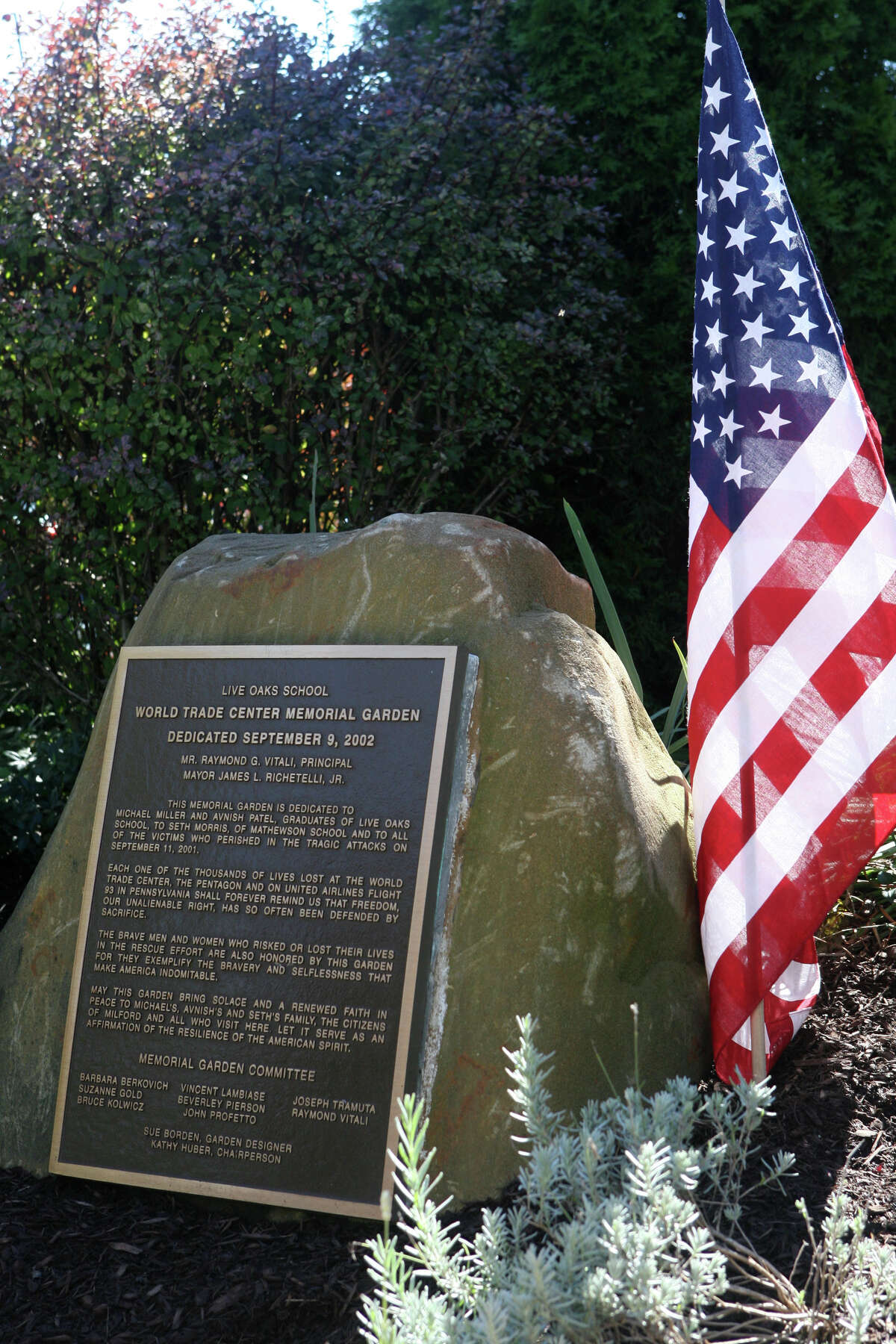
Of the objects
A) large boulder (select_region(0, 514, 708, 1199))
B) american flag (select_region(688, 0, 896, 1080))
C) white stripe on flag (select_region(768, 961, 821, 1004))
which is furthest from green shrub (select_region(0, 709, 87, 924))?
white stripe on flag (select_region(768, 961, 821, 1004))

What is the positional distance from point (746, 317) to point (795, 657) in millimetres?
989

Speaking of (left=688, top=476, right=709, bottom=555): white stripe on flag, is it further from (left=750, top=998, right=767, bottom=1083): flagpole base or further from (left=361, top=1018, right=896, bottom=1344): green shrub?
(left=361, top=1018, right=896, bottom=1344): green shrub

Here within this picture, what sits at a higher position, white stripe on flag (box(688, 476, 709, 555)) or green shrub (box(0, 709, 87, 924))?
white stripe on flag (box(688, 476, 709, 555))

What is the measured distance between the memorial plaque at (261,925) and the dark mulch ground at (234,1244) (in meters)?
0.10

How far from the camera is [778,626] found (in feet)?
10.2

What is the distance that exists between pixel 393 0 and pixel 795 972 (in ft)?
22.1

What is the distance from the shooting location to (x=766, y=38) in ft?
22.0

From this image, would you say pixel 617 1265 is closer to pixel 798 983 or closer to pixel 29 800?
pixel 798 983

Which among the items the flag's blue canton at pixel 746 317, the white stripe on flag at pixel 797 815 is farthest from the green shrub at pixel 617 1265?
the flag's blue canton at pixel 746 317

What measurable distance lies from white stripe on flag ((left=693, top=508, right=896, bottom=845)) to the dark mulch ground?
0.85 meters

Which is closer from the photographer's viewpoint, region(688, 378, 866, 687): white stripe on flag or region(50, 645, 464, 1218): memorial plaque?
region(50, 645, 464, 1218): memorial plaque

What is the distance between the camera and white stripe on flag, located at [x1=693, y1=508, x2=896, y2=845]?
3.09m

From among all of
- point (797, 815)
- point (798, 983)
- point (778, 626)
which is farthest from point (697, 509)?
point (798, 983)

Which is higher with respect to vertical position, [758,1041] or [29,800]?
[29,800]
